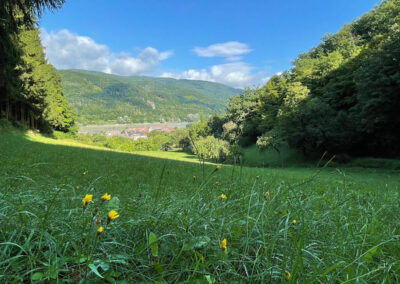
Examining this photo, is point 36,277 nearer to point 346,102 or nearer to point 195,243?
point 195,243

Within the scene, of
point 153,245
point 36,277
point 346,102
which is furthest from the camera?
point 346,102

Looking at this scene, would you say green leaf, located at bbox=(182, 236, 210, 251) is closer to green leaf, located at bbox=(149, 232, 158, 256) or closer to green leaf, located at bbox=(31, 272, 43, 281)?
green leaf, located at bbox=(149, 232, 158, 256)

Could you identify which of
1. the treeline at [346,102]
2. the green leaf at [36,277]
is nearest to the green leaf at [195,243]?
the green leaf at [36,277]

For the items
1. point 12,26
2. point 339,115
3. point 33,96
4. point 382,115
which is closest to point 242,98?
point 339,115

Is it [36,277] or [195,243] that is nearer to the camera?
[36,277]

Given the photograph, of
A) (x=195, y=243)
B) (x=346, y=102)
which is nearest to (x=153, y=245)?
(x=195, y=243)

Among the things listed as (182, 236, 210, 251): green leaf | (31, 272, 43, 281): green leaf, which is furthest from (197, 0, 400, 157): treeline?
(31, 272, 43, 281): green leaf

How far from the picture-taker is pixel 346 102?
26719mm

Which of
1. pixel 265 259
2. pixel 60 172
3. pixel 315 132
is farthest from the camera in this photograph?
pixel 315 132

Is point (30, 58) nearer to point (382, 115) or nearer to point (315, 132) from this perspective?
point (315, 132)

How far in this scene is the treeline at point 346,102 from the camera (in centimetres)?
1856

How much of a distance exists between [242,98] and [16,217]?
4813 centimetres

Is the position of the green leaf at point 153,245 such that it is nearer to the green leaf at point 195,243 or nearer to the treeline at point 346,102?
the green leaf at point 195,243

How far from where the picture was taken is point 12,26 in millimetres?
7852
